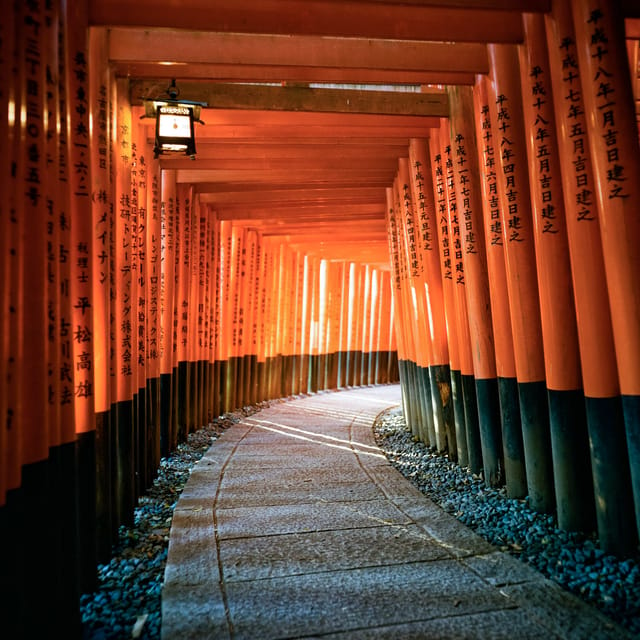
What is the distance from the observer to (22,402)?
214 centimetres

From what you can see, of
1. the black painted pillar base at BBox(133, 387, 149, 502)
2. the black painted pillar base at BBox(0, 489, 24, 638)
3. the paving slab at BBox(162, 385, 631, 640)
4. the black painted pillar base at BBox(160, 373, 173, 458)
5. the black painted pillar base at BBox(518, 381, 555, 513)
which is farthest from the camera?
the black painted pillar base at BBox(160, 373, 173, 458)

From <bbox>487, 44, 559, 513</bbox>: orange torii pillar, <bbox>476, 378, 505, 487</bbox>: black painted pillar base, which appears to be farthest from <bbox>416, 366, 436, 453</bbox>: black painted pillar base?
<bbox>487, 44, 559, 513</bbox>: orange torii pillar

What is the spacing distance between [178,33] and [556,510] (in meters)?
4.71

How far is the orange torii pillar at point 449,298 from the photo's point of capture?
17.3 ft

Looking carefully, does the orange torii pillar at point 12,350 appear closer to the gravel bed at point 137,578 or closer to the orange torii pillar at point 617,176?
the gravel bed at point 137,578

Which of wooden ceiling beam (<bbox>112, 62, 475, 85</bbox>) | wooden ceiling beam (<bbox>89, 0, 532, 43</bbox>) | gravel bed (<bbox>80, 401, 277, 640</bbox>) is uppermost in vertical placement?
wooden ceiling beam (<bbox>112, 62, 475, 85</bbox>)

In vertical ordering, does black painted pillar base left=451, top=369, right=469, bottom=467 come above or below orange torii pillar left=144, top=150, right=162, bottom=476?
below

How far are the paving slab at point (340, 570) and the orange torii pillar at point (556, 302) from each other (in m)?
0.71

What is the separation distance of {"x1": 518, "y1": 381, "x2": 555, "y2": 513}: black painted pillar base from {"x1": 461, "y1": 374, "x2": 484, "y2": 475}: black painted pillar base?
1069 millimetres

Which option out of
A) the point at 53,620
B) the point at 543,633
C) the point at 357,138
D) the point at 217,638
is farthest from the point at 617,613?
the point at 357,138

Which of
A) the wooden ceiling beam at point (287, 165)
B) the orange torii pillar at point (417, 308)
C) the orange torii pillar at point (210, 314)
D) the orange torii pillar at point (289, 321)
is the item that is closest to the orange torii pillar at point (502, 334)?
the orange torii pillar at point (417, 308)

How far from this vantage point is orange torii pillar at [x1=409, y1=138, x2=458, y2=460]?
5.84m

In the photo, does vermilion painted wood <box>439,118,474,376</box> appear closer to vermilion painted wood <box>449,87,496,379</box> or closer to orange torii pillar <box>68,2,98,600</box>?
vermilion painted wood <box>449,87,496,379</box>

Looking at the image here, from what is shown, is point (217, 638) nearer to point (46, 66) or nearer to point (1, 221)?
point (1, 221)
